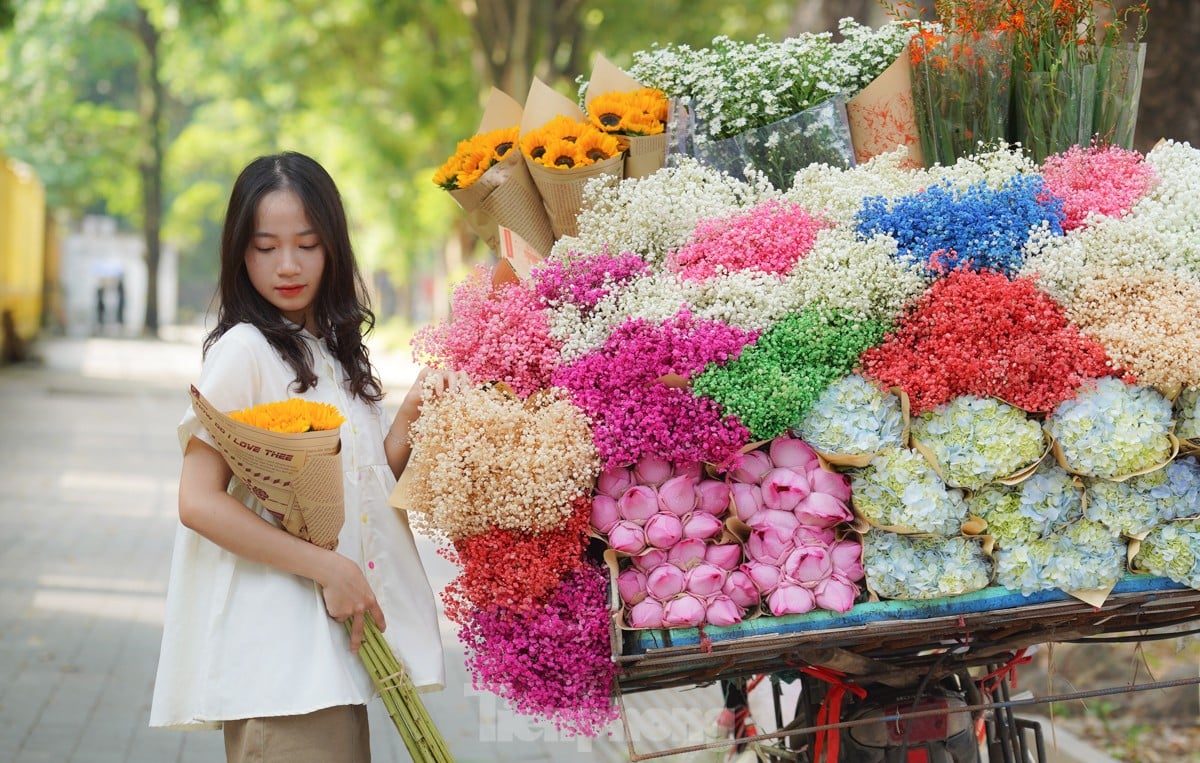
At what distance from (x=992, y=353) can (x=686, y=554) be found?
708 mm

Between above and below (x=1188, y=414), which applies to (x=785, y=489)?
below

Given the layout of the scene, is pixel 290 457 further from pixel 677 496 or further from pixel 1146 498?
pixel 1146 498

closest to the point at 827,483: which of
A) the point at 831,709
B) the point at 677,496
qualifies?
the point at 677,496

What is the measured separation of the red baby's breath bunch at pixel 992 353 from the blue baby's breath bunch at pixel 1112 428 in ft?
0.13

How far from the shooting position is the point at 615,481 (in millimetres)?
2332

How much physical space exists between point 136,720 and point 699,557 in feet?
12.7

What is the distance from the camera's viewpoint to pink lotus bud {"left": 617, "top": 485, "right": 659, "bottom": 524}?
2.28 m

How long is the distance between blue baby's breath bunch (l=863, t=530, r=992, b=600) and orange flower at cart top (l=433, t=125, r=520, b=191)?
4.16 feet

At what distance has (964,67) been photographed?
8.91ft

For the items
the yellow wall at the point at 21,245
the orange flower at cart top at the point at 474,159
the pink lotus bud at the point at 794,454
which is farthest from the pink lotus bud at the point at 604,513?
the yellow wall at the point at 21,245

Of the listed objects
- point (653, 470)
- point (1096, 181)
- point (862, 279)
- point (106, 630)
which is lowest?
point (106, 630)

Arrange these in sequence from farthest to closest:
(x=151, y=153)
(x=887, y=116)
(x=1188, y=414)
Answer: (x=151, y=153) → (x=887, y=116) → (x=1188, y=414)

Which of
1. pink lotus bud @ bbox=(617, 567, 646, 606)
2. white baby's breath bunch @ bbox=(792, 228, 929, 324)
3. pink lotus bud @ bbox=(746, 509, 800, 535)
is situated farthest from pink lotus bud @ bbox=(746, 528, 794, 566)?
A: white baby's breath bunch @ bbox=(792, 228, 929, 324)

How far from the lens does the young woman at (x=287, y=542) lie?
2336 millimetres
